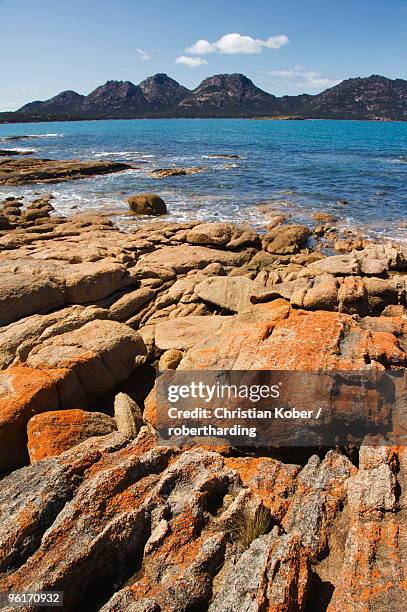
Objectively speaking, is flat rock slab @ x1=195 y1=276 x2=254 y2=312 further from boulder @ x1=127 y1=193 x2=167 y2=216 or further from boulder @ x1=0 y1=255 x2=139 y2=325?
boulder @ x1=127 y1=193 x2=167 y2=216

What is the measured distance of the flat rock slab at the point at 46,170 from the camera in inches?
1849

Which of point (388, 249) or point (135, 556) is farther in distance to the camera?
point (388, 249)

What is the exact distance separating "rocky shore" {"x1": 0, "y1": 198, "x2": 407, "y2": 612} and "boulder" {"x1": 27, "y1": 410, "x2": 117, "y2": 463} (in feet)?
0.08

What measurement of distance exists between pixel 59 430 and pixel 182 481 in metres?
2.56

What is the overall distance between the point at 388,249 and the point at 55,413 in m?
15.1

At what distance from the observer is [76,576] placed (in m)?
4.23

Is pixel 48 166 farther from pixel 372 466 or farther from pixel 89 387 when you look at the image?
pixel 372 466

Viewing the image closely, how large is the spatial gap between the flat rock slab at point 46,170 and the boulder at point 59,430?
45354mm

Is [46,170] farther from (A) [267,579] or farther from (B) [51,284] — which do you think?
(A) [267,579]

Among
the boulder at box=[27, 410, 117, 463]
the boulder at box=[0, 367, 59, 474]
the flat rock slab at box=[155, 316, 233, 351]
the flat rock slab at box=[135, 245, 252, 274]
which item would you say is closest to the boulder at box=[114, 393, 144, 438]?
the boulder at box=[27, 410, 117, 463]

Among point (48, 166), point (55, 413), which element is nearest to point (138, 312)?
point (55, 413)

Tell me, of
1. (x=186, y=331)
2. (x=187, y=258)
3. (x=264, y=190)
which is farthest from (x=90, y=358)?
(x=264, y=190)

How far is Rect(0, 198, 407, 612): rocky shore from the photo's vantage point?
4.19m

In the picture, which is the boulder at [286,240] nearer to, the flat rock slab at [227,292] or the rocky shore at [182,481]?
the flat rock slab at [227,292]
